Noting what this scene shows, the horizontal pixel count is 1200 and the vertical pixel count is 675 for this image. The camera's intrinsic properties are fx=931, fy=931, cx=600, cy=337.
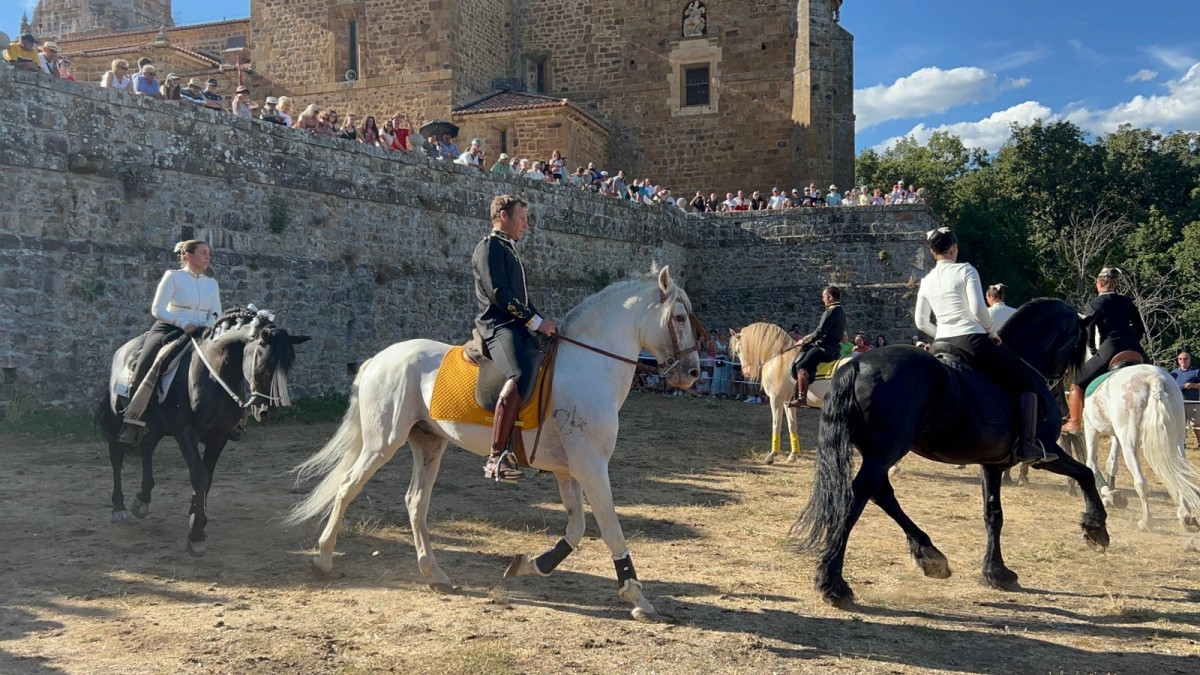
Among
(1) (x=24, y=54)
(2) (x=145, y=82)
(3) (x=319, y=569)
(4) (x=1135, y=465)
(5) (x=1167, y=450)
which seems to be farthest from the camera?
(2) (x=145, y=82)

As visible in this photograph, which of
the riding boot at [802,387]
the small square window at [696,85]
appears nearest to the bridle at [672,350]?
the riding boot at [802,387]

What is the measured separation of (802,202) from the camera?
27.1m

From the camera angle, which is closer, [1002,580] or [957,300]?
[1002,580]

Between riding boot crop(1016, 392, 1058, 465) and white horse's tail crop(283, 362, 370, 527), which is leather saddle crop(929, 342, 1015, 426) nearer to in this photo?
riding boot crop(1016, 392, 1058, 465)

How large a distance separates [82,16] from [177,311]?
43639mm

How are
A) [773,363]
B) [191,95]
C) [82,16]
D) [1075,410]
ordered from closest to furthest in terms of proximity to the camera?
[1075,410] < [773,363] < [191,95] < [82,16]

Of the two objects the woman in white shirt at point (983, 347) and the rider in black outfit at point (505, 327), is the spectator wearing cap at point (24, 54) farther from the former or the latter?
the woman in white shirt at point (983, 347)

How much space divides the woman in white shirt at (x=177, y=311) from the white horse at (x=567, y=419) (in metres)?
1.75

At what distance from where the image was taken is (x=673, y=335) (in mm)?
5945

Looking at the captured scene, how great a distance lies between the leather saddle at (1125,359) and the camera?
8.63 m

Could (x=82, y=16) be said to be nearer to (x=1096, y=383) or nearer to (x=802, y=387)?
(x=802, y=387)

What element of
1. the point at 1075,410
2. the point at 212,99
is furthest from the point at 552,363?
the point at 212,99

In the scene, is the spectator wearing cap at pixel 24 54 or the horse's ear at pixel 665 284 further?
the spectator wearing cap at pixel 24 54

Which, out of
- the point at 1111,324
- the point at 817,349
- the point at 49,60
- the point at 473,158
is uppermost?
the point at 49,60
